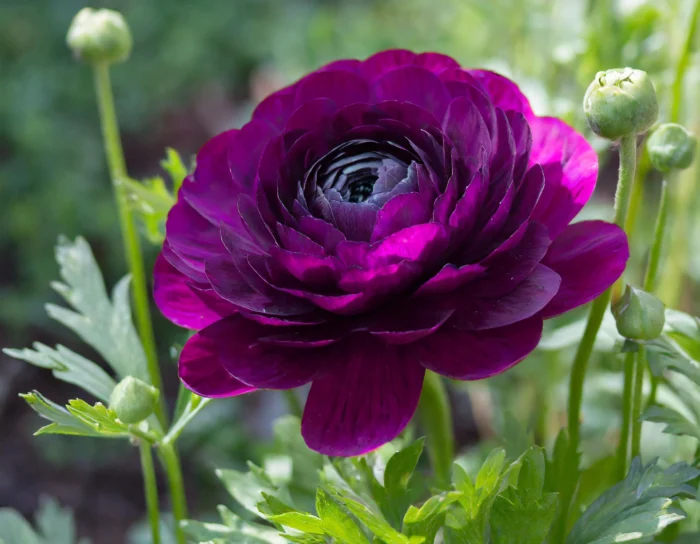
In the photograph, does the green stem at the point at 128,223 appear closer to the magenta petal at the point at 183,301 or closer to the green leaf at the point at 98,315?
the green leaf at the point at 98,315

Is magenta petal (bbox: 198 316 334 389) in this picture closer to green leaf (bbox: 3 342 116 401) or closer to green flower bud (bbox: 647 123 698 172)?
green leaf (bbox: 3 342 116 401)

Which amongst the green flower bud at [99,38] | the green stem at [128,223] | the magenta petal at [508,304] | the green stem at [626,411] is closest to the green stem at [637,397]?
the green stem at [626,411]

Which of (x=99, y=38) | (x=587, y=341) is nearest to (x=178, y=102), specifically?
(x=99, y=38)

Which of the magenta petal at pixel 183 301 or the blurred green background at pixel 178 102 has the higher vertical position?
the blurred green background at pixel 178 102

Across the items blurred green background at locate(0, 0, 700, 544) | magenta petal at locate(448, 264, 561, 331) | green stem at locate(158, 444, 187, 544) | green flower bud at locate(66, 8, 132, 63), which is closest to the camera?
magenta petal at locate(448, 264, 561, 331)

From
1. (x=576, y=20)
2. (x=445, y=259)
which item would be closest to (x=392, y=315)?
(x=445, y=259)

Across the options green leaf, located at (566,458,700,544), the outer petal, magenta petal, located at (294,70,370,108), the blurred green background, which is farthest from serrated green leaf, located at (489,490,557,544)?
the blurred green background

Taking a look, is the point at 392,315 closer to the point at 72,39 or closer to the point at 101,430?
the point at 101,430
